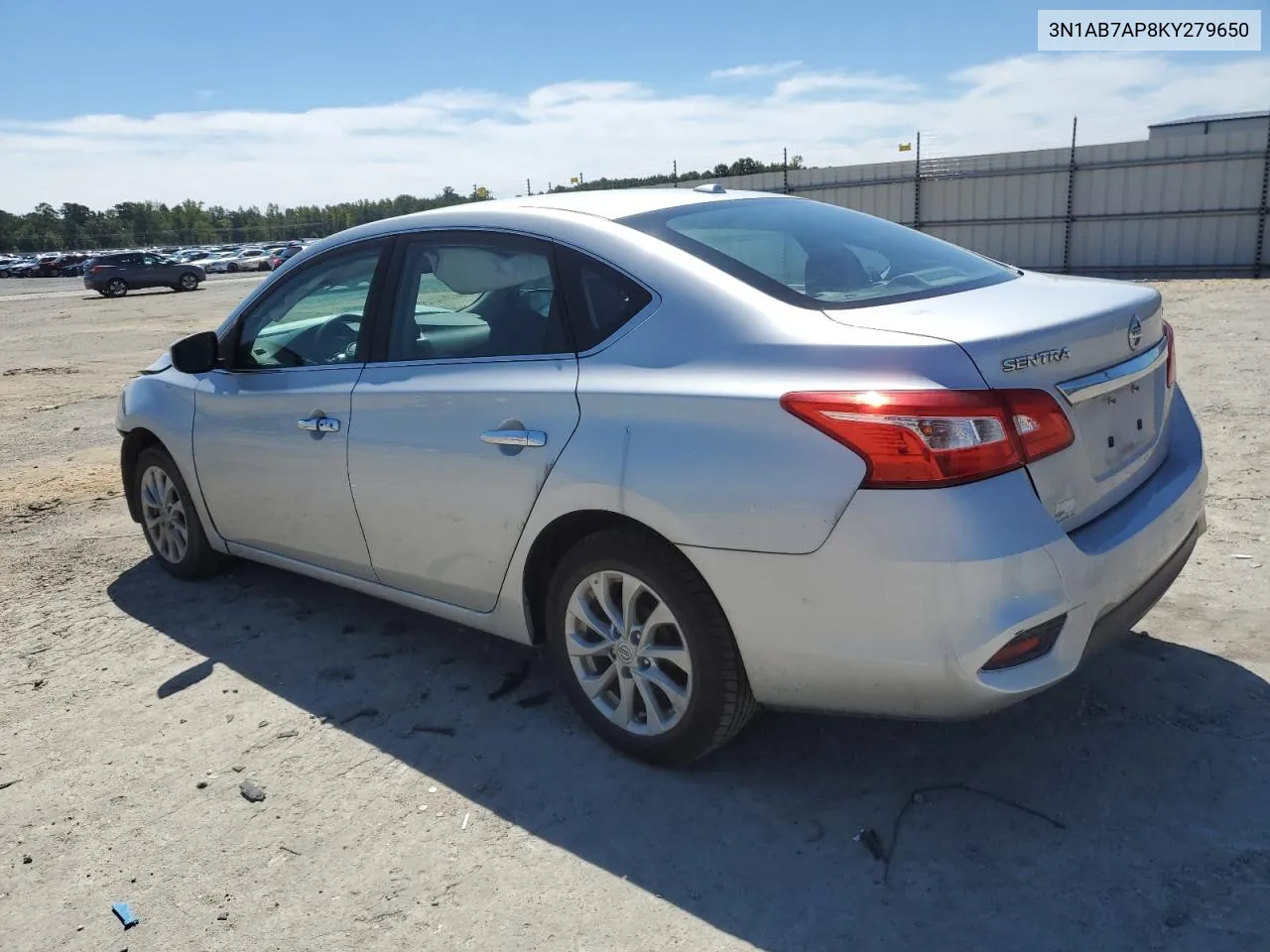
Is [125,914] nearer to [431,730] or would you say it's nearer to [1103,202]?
[431,730]

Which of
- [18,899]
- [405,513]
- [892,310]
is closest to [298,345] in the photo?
[405,513]

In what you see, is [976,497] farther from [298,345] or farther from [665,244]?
[298,345]

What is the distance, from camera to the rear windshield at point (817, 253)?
9.60ft

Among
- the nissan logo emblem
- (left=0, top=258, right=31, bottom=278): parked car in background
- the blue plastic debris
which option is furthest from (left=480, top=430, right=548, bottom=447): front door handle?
(left=0, top=258, right=31, bottom=278): parked car in background

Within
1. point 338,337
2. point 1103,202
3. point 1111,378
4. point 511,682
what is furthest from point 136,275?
point 1111,378

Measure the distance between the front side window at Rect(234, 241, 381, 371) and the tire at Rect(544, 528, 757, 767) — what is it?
144 cm

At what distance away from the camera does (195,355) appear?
4.43 metres

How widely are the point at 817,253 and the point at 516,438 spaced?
3.83 feet

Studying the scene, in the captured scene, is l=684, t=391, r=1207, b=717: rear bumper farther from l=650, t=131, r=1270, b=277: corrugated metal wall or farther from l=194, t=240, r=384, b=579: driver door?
l=650, t=131, r=1270, b=277: corrugated metal wall

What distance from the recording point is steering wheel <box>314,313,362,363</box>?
3.84 meters

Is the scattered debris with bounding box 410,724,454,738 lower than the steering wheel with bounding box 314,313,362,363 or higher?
lower

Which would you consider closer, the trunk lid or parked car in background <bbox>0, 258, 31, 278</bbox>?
the trunk lid

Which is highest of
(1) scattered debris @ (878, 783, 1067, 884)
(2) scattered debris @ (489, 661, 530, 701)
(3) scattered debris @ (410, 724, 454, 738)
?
(1) scattered debris @ (878, 783, 1067, 884)

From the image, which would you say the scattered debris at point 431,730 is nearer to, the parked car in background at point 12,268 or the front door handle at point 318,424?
the front door handle at point 318,424
